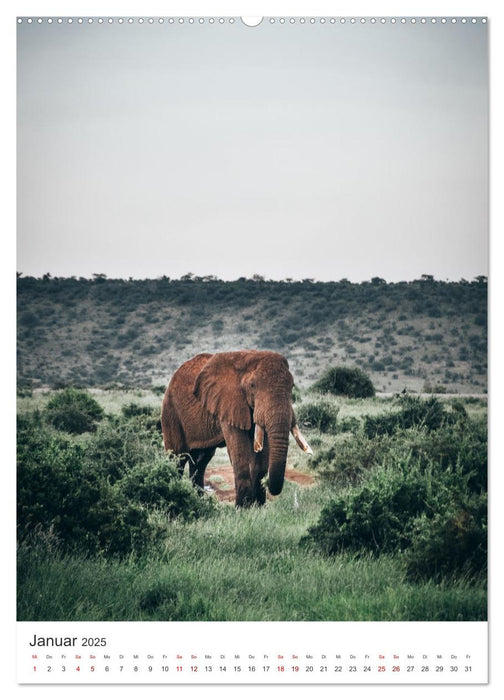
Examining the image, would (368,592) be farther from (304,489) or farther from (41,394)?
(41,394)

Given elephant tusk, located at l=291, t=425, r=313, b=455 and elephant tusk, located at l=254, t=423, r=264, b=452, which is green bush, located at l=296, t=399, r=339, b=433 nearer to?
elephant tusk, located at l=291, t=425, r=313, b=455

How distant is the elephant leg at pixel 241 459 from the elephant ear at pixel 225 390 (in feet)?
0.37

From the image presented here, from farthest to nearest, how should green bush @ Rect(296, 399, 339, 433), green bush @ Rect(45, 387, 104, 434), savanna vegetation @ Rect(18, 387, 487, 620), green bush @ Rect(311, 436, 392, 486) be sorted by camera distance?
green bush @ Rect(296, 399, 339, 433), green bush @ Rect(45, 387, 104, 434), green bush @ Rect(311, 436, 392, 486), savanna vegetation @ Rect(18, 387, 487, 620)

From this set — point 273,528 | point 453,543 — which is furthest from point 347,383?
point 453,543

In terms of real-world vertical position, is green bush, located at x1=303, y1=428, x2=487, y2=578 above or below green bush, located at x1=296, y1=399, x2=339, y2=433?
below

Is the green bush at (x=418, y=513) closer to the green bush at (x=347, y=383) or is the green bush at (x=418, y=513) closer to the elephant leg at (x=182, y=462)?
the green bush at (x=347, y=383)


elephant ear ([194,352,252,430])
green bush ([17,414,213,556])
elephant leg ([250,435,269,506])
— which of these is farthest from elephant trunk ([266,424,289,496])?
green bush ([17,414,213,556])

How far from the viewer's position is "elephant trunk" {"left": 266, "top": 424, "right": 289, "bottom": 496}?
9.77 meters

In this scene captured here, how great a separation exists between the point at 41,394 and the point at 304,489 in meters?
3.19

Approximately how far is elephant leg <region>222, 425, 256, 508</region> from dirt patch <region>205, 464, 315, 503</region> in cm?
15
